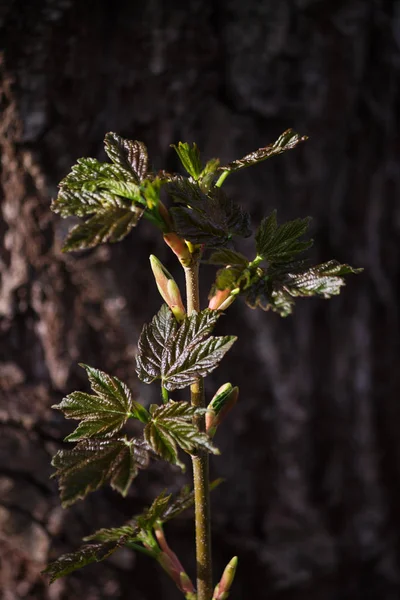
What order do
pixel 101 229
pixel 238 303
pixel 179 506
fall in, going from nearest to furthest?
1. pixel 101 229
2. pixel 179 506
3. pixel 238 303

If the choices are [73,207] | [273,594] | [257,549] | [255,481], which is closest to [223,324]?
[255,481]

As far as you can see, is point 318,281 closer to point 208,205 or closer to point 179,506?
point 208,205

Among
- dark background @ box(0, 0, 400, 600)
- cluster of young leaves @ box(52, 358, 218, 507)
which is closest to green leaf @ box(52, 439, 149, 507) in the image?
cluster of young leaves @ box(52, 358, 218, 507)

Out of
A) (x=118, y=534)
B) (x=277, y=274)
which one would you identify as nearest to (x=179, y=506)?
(x=118, y=534)

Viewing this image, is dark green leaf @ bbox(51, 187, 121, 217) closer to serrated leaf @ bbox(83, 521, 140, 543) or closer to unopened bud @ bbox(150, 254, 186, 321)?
unopened bud @ bbox(150, 254, 186, 321)

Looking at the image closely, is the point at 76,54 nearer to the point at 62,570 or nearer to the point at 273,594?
the point at 62,570
